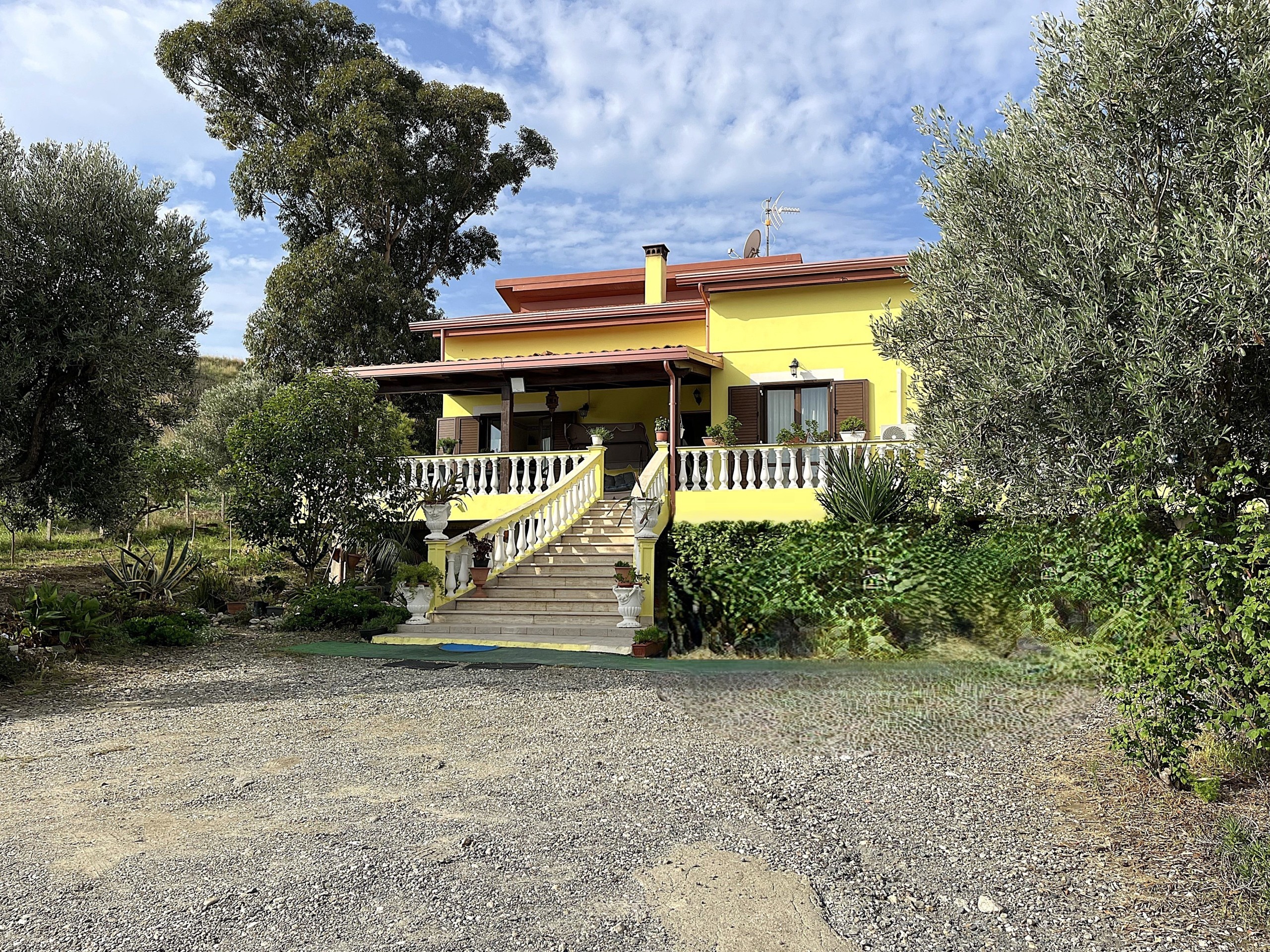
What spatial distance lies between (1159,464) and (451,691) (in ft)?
19.8

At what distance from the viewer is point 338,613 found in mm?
12117

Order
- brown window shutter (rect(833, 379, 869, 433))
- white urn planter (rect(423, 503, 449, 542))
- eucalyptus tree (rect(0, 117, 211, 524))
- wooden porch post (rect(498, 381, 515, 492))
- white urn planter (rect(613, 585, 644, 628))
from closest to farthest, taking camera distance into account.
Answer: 1. eucalyptus tree (rect(0, 117, 211, 524))
2. white urn planter (rect(613, 585, 644, 628))
3. white urn planter (rect(423, 503, 449, 542))
4. wooden porch post (rect(498, 381, 515, 492))
5. brown window shutter (rect(833, 379, 869, 433))

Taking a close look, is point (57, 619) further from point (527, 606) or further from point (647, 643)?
point (647, 643)

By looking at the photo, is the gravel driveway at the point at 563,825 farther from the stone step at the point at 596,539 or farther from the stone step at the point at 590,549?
the stone step at the point at 596,539

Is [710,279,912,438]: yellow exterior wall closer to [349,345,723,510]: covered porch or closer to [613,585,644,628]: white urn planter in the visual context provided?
[349,345,723,510]: covered porch

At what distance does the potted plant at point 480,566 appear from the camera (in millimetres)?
12539

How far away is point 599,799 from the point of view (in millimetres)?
4961

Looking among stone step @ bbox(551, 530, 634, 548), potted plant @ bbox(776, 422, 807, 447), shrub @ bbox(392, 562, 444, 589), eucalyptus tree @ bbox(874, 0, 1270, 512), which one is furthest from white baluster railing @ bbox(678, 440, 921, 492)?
eucalyptus tree @ bbox(874, 0, 1270, 512)

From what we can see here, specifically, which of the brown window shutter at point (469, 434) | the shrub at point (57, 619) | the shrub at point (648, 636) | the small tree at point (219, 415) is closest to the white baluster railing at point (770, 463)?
the shrub at point (648, 636)

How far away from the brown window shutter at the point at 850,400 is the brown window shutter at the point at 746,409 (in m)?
1.45

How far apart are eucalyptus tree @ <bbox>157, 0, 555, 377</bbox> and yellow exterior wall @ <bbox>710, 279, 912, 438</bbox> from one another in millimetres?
11507

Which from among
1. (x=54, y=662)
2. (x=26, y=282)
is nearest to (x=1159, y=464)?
(x=54, y=662)

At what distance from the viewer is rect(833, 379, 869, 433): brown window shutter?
1561 centimetres

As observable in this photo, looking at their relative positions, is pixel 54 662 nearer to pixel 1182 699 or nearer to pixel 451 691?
pixel 451 691
